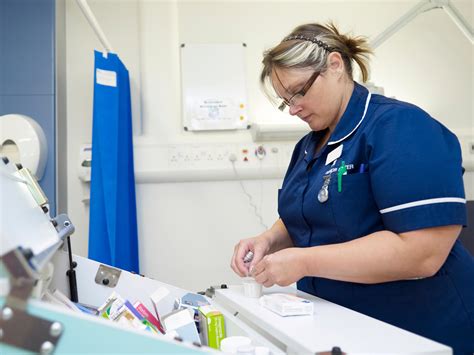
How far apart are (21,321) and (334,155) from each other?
0.76 meters

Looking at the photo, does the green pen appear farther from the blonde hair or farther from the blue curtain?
the blue curtain

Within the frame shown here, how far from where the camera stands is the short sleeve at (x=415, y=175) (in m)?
0.79

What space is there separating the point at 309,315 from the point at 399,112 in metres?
0.45

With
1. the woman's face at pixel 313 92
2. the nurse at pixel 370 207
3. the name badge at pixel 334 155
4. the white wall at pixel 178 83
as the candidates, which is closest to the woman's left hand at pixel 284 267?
the nurse at pixel 370 207

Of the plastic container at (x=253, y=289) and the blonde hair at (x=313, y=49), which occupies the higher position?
the blonde hair at (x=313, y=49)

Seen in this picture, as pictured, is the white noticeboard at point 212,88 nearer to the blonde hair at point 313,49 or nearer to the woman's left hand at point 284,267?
the blonde hair at point 313,49

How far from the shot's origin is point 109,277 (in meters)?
1.02

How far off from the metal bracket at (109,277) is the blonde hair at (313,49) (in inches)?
26.0

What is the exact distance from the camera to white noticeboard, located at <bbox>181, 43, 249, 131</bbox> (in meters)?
2.28

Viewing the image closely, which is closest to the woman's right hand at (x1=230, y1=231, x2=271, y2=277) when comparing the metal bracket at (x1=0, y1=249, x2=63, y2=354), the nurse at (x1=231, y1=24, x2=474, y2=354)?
the nurse at (x1=231, y1=24, x2=474, y2=354)

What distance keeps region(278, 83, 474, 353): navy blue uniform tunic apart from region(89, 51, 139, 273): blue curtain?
116 cm

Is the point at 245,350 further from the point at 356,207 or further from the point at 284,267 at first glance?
the point at 356,207

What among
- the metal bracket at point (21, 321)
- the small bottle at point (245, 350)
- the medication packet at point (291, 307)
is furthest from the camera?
the medication packet at point (291, 307)

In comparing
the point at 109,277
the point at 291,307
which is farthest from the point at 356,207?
the point at 109,277
